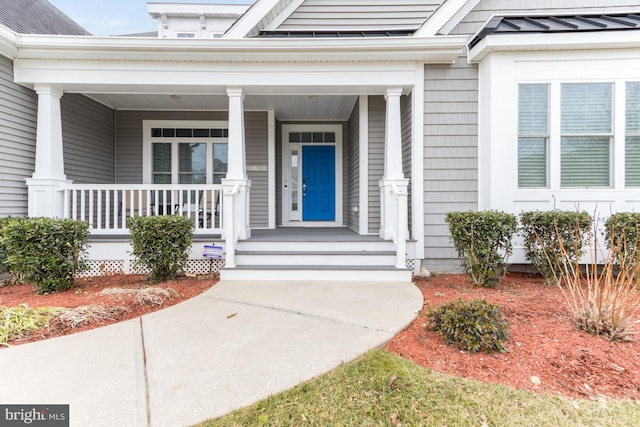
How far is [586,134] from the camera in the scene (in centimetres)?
464

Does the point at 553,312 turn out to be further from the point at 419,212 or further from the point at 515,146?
the point at 515,146

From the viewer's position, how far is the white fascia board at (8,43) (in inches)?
174

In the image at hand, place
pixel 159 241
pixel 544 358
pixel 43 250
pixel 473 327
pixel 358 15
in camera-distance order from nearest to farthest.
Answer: pixel 544 358 → pixel 473 327 → pixel 43 250 → pixel 159 241 → pixel 358 15

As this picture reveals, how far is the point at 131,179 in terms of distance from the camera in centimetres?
744

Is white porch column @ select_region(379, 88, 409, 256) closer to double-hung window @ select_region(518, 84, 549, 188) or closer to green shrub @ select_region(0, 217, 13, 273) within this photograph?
double-hung window @ select_region(518, 84, 549, 188)

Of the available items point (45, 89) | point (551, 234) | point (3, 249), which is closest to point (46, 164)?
point (45, 89)

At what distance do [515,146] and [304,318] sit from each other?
4.08 meters

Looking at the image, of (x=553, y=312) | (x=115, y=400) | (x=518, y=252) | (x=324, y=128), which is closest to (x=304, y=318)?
(x=115, y=400)

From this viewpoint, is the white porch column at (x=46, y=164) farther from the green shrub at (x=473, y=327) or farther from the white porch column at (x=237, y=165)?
the green shrub at (x=473, y=327)

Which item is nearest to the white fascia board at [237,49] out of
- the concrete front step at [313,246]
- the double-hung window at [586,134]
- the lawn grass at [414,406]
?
the double-hung window at [586,134]

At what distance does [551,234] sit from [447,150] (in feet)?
6.19

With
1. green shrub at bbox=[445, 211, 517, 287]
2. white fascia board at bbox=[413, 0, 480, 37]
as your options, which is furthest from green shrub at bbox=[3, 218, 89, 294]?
white fascia board at bbox=[413, 0, 480, 37]

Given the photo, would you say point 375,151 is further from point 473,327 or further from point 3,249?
point 3,249

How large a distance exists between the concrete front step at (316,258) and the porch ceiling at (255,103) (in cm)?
326
